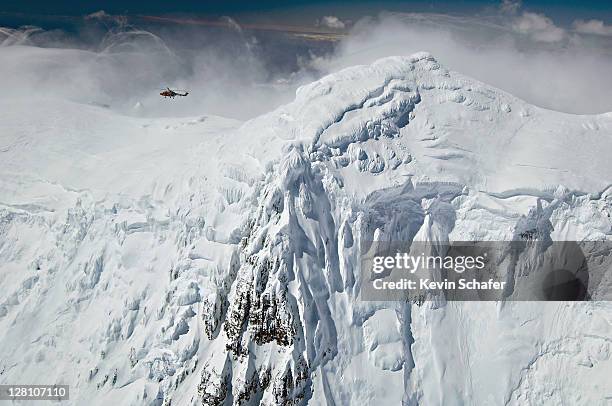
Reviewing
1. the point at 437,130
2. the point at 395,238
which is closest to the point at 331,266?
the point at 395,238

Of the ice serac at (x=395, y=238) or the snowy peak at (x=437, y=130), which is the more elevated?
the snowy peak at (x=437, y=130)

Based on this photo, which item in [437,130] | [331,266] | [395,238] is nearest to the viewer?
[331,266]

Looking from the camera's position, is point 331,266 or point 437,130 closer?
point 331,266

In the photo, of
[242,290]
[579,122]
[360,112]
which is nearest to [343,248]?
[242,290]

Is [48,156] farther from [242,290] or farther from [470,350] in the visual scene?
[470,350]

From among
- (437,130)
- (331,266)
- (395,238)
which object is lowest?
(331,266)

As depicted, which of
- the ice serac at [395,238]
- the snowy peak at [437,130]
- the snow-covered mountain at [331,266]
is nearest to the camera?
the ice serac at [395,238]

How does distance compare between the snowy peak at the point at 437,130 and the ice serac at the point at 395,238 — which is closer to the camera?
the ice serac at the point at 395,238

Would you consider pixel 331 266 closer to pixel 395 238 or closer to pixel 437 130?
pixel 395 238
